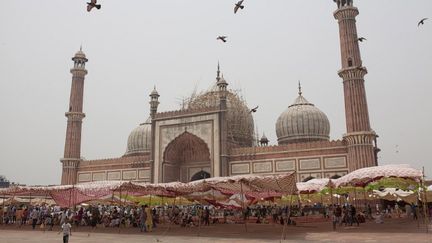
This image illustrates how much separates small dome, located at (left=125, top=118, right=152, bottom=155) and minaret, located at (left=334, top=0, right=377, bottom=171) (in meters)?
20.9

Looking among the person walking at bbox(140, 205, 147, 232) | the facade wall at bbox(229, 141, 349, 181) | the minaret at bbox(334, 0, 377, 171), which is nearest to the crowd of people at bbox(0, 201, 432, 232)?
the person walking at bbox(140, 205, 147, 232)

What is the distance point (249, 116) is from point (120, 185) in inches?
926

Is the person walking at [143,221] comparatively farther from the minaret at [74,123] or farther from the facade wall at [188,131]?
the minaret at [74,123]

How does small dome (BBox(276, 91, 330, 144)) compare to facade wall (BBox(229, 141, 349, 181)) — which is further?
small dome (BBox(276, 91, 330, 144))

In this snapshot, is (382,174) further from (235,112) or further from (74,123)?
(74,123)

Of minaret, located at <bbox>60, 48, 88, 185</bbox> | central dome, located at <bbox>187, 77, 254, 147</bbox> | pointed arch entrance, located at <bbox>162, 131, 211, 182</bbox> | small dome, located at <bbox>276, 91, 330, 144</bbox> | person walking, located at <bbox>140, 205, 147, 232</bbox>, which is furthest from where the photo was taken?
minaret, located at <bbox>60, 48, 88, 185</bbox>

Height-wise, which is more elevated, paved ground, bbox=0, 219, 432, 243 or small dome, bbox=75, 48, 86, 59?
small dome, bbox=75, 48, 86, 59

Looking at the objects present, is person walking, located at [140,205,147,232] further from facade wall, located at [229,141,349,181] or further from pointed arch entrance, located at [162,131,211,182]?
pointed arch entrance, located at [162,131,211,182]

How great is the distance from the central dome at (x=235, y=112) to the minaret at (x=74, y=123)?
33.2 ft

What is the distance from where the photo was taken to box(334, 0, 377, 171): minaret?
25.0m

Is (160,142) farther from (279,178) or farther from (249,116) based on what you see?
(279,178)

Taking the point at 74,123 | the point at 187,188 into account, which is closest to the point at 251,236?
the point at 187,188

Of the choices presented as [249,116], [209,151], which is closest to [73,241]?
[209,151]

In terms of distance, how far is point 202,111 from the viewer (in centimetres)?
3081
